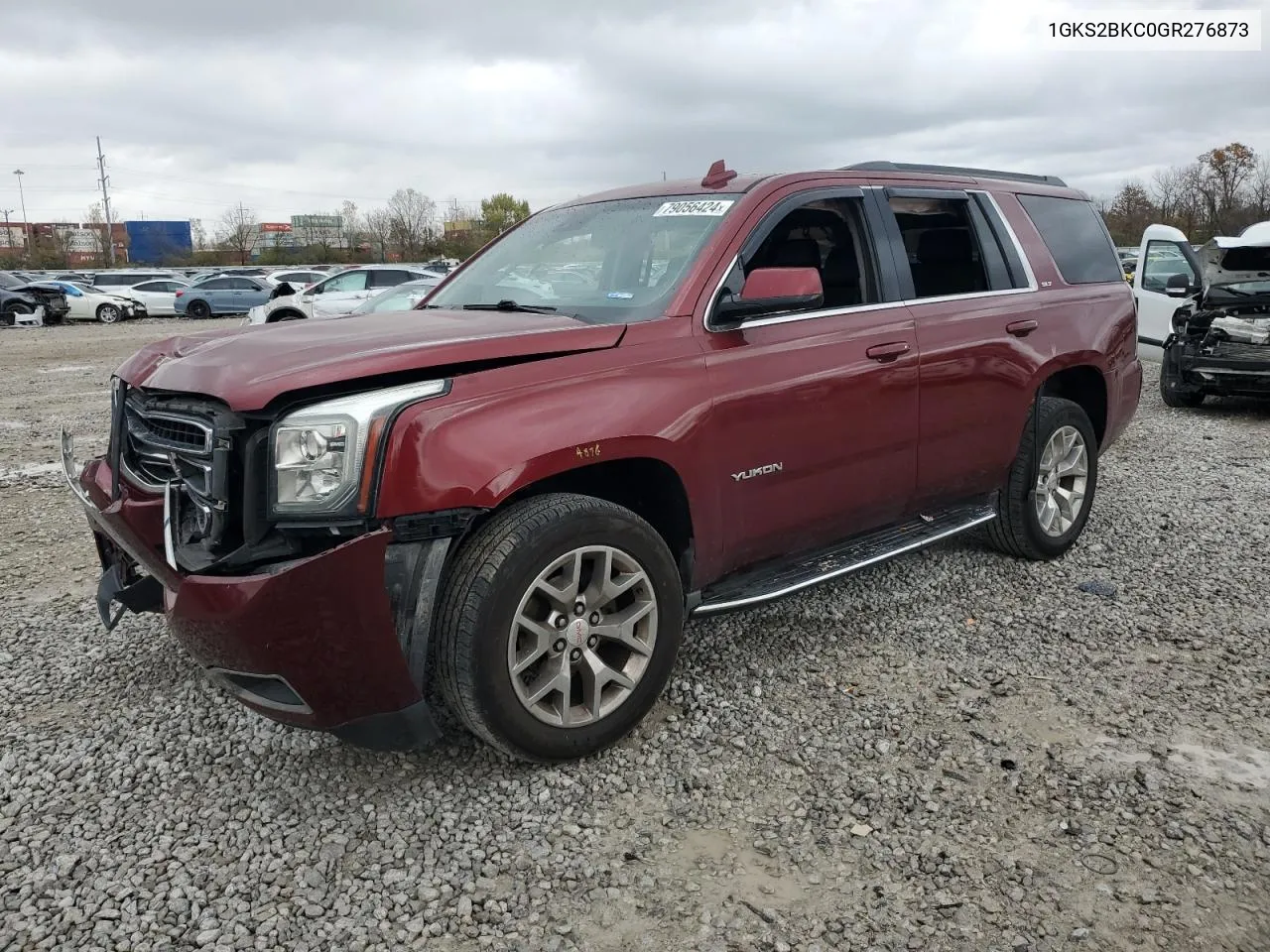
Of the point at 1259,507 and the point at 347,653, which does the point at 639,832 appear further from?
the point at 1259,507

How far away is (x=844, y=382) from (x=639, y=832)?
73.1 inches

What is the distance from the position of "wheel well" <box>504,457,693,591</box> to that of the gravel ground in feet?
2.06

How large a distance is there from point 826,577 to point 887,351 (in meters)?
0.97

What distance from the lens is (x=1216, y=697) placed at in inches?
139

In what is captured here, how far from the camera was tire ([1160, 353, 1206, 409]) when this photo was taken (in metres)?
9.72

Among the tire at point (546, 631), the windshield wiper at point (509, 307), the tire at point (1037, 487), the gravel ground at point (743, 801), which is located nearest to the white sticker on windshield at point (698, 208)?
the windshield wiper at point (509, 307)

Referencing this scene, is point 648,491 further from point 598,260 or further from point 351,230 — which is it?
point 351,230

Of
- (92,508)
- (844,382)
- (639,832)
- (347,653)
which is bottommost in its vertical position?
(639,832)

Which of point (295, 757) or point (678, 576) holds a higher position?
point (678, 576)

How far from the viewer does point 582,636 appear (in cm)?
301

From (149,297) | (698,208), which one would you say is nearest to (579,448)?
(698,208)

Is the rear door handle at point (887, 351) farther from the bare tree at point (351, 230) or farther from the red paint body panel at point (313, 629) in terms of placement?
the bare tree at point (351, 230)

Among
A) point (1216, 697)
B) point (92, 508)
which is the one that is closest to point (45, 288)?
point (92, 508)

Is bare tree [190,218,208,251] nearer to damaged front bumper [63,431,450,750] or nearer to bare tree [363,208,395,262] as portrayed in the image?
bare tree [363,208,395,262]
